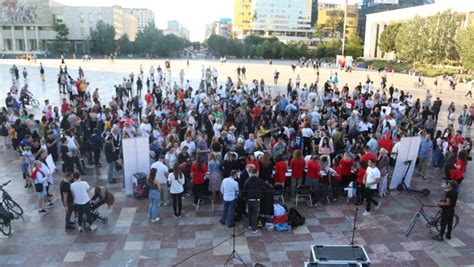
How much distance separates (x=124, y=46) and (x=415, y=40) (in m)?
64.6

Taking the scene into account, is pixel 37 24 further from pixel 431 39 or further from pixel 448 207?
pixel 448 207

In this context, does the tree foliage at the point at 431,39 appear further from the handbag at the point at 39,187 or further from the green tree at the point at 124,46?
the green tree at the point at 124,46

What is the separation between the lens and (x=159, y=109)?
56.0ft

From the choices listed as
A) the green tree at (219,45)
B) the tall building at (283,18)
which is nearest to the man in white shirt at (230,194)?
the green tree at (219,45)

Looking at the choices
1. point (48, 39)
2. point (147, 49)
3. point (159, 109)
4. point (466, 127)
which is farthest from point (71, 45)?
point (466, 127)

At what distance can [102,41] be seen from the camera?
90.4 meters

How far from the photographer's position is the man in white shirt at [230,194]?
855 centimetres

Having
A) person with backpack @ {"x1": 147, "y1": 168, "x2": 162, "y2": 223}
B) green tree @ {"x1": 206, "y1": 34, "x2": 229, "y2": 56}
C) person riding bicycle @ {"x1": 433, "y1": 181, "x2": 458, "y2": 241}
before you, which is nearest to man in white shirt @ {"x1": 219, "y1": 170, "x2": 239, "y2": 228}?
person with backpack @ {"x1": 147, "y1": 168, "x2": 162, "y2": 223}

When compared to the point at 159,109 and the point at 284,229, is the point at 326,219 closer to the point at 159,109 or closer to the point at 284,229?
the point at 284,229

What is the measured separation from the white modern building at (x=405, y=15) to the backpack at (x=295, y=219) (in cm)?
5434

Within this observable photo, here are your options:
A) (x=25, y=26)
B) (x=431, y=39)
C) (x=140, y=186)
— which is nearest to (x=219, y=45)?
(x=431, y=39)

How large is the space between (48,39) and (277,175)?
110 m

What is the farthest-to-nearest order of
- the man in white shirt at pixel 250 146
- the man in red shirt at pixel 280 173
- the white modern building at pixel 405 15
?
the white modern building at pixel 405 15 → the man in white shirt at pixel 250 146 → the man in red shirt at pixel 280 173

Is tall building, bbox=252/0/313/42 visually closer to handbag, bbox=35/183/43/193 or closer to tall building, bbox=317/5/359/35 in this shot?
tall building, bbox=317/5/359/35
